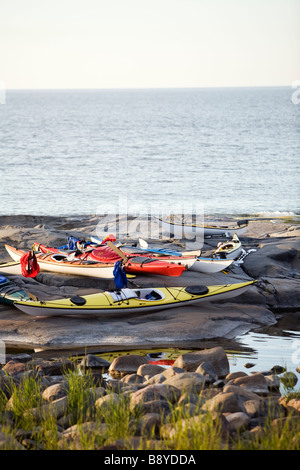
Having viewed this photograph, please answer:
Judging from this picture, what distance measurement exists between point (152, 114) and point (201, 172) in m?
62.1

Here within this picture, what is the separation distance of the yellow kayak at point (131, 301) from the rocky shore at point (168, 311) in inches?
7.2

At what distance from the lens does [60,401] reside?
8.21 m

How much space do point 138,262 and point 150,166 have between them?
33661mm

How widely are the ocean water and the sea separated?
6 cm

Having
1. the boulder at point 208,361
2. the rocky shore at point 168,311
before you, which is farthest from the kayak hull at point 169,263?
the boulder at point 208,361

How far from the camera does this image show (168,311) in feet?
44.5

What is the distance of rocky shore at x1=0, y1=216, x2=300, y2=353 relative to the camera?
12.5m

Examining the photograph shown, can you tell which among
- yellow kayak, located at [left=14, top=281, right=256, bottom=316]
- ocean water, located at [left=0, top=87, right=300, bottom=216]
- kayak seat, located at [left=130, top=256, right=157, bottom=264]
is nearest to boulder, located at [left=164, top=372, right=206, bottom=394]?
Result: yellow kayak, located at [left=14, top=281, right=256, bottom=316]

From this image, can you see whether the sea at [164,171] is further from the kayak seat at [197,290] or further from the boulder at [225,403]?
the boulder at [225,403]

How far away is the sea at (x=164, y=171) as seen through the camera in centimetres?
3123

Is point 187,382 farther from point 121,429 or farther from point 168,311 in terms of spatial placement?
point 168,311
